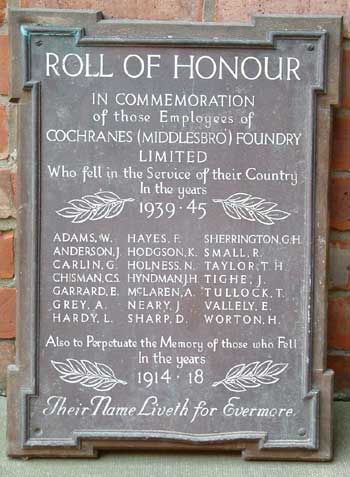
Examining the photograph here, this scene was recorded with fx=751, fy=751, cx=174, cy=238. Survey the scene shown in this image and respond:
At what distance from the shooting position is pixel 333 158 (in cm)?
137

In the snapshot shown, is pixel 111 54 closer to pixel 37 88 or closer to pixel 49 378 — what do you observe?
pixel 37 88

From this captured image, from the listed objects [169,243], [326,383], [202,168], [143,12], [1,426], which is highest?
[143,12]

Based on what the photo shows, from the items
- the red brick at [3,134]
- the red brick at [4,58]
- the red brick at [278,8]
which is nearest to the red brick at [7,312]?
the red brick at [3,134]

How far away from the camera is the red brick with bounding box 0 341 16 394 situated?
1.44m

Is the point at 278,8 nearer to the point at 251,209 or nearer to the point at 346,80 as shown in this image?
the point at 346,80

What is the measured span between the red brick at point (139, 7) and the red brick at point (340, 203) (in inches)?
15.5

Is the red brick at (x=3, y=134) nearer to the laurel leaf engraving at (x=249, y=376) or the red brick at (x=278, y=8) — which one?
the red brick at (x=278, y=8)

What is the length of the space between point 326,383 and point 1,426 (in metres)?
0.58

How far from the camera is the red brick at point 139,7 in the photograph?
1347mm

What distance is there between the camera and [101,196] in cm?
125

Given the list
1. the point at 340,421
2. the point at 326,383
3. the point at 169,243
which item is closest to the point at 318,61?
the point at 169,243

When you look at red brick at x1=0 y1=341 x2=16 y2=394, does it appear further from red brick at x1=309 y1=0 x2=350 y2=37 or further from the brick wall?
red brick at x1=309 y1=0 x2=350 y2=37

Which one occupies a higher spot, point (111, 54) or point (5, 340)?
point (111, 54)

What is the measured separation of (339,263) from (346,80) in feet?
1.10
